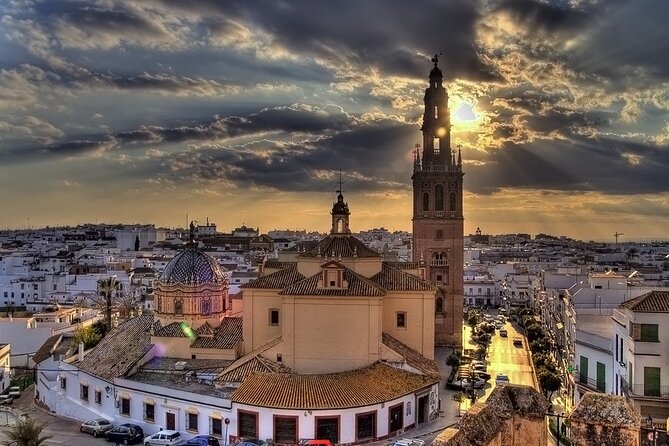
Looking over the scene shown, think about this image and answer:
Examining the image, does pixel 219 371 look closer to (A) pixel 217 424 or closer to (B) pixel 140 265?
(A) pixel 217 424

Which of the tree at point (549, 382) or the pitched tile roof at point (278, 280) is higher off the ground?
the pitched tile roof at point (278, 280)

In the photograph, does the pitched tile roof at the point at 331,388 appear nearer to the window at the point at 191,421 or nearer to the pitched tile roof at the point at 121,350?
the window at the point at 191,421

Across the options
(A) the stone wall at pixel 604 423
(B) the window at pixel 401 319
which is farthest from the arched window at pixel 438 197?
(A) the stone wall at pixel 604 423

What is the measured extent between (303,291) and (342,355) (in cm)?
364

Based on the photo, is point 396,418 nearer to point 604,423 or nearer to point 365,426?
point 365,426

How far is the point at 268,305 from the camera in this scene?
36.2 metres

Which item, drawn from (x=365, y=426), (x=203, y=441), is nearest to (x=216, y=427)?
Answer: (x=203, y=441)

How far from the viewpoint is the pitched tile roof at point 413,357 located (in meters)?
33.0

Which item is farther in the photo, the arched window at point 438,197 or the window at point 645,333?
the arched window at point 438,197

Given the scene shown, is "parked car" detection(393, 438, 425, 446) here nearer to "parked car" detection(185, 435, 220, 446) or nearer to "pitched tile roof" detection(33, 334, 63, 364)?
"parked car" detection(185, 435, 220, 446)

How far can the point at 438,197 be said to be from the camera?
176 ft

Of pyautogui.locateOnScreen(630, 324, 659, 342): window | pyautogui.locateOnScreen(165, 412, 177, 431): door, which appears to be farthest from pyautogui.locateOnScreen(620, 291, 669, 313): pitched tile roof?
pyautogui.locateOnScreen(165, 412, 177, 431): door

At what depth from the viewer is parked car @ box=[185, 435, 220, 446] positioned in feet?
93.1

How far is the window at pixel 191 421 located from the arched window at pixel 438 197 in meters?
29.1
